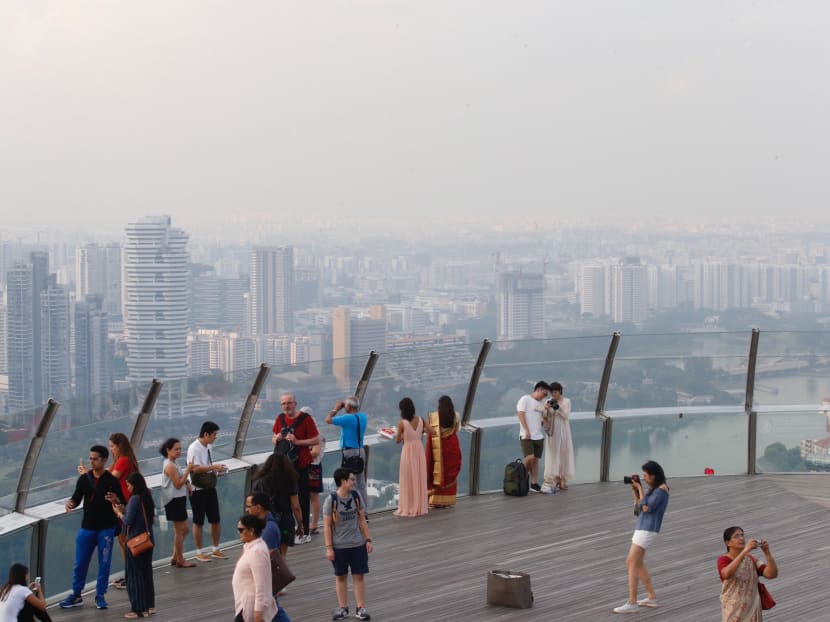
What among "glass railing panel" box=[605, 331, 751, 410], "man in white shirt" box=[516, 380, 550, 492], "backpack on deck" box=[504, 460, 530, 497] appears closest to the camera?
"man in white shirt" box=[516, 380, 550, 492]

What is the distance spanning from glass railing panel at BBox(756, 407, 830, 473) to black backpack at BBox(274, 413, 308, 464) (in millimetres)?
6563

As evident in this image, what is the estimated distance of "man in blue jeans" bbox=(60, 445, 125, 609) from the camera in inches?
369

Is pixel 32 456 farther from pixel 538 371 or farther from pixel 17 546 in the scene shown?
pixel 538 371

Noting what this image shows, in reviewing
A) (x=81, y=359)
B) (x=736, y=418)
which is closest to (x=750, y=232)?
(x=81, y=359)

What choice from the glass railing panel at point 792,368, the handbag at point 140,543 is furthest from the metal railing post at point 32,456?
the glass railing panel at point 792,368

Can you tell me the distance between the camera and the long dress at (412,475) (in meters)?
12.9

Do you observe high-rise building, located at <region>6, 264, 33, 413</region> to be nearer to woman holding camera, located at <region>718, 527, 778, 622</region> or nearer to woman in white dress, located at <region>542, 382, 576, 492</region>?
woman in white dress, located at <region>542, 382, 576, 492</region>

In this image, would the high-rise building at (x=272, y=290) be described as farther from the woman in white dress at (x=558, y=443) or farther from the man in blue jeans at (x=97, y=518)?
the man in blue jeans at (x=97, y=518)

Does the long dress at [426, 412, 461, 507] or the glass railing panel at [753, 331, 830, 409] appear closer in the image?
the long dress at [426, 412, 461, 507]

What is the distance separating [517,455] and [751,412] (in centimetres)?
324

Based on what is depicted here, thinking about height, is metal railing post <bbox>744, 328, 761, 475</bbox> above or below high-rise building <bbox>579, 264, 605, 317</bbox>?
below

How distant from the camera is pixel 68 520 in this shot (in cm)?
1020

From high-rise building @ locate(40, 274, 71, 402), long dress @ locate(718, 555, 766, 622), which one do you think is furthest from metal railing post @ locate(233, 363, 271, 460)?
high-rise building @ locate(40, 274, 71, 402)

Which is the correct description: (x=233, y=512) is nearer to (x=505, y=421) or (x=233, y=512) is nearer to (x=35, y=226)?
(x=505, y=421)
